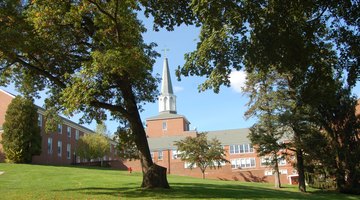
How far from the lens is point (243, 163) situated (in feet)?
222

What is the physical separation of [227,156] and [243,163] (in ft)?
11.0

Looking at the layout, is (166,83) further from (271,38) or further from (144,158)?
(271,38)

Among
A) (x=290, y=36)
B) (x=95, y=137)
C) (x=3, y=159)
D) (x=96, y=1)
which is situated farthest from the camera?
(x=95, y=137)

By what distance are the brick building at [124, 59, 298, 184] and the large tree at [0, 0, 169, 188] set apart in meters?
40.7

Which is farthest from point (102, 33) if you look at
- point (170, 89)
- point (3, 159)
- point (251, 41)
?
point (170, 89)

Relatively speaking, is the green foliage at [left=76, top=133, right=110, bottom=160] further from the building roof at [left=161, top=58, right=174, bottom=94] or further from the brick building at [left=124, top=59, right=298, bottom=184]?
the building roof at [left=161, top=58, right=174, bottom=94]

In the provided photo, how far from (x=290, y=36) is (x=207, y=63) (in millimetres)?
2896

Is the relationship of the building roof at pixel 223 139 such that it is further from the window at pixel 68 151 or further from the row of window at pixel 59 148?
the row of window at pixel 59 148

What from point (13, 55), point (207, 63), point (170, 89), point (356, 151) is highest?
point (170, 89)

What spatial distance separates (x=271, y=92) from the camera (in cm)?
3381

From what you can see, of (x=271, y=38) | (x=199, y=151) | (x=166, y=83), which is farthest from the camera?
(x=166, y=83)

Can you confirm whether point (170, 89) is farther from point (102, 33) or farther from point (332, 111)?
point (102, 33)

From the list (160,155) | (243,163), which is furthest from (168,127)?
(243,163)

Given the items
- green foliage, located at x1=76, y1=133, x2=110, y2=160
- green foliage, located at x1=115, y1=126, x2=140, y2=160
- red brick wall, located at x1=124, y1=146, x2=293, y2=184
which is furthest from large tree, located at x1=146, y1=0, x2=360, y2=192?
red brick wall, located at x1=124, y1=146, x2=293, y2=184
